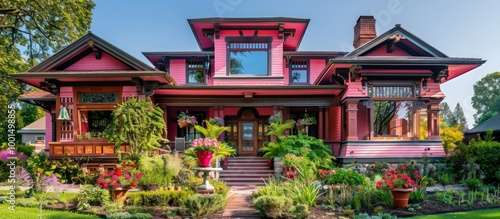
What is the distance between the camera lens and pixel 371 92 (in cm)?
1426

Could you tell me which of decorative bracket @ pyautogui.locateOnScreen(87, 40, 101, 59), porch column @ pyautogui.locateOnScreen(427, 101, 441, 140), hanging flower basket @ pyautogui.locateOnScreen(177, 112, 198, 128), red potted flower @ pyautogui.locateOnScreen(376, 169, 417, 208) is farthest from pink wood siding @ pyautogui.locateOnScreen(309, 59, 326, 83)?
decorative bracket @ pyautogui.locateOnScreen(87, 40, 101, 59)

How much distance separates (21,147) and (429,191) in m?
22.1

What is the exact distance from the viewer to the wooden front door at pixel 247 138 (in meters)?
17.1

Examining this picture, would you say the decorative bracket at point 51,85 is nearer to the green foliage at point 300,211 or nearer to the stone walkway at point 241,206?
the stone walkway at point 241,206

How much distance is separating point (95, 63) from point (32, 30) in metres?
9.90

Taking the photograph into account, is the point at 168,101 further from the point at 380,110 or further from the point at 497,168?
the point at 497,168

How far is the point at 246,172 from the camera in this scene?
45.1 ft

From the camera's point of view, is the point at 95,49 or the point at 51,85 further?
the point at 95,49

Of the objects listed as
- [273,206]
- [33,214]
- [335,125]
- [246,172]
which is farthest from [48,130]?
[273,206]

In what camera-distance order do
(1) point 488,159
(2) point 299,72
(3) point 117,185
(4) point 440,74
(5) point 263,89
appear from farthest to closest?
(2) point 299,72
(5) point 263,89
(4) point 440,74
(1) point 488,159
(3) point 117,185

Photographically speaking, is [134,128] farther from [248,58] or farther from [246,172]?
[248,58]

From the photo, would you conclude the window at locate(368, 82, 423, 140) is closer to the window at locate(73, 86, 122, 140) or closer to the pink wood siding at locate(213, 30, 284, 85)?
the pink wood siding at locate(213, 30, 284, 85)

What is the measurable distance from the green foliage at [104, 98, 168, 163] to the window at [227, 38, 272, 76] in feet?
17.8

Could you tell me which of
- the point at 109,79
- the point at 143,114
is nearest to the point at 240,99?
the point at 143,114
